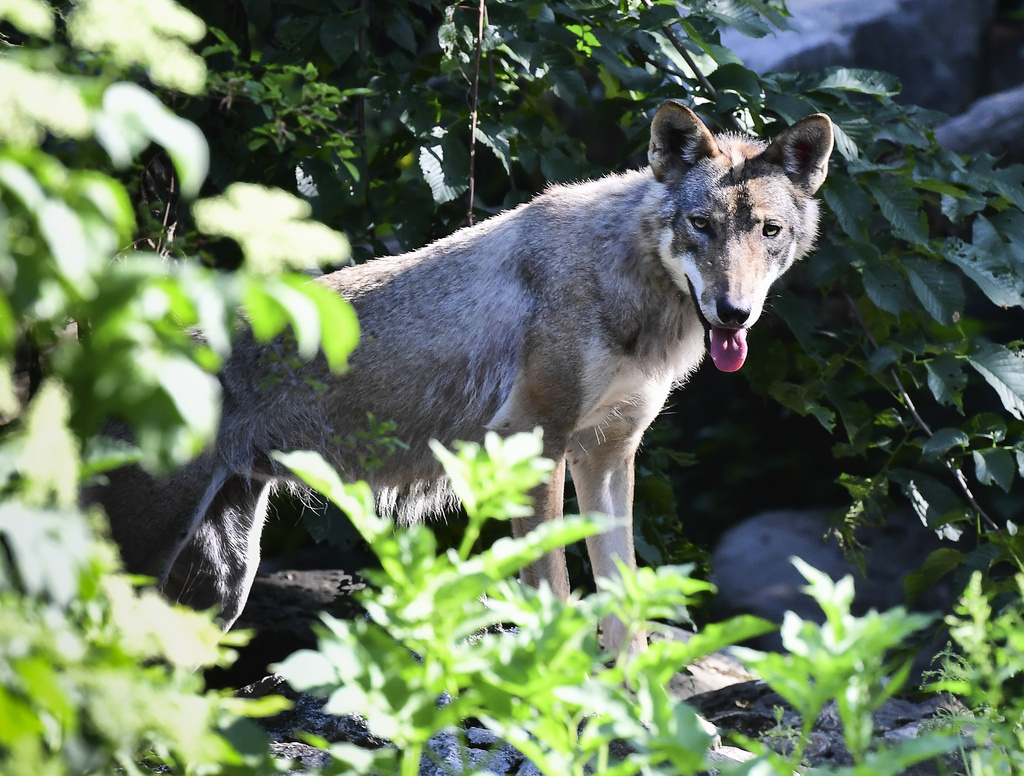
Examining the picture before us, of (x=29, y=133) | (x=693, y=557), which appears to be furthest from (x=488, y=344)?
(x=29, y=133)

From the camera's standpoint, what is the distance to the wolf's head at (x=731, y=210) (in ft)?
12.8

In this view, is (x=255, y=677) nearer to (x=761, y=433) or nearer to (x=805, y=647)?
(x=805, y=647)

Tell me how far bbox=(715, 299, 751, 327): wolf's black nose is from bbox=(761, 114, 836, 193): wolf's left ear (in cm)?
78

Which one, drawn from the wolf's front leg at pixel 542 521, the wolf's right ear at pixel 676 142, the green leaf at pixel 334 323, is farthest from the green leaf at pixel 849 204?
the green leaf at pixel 334 323

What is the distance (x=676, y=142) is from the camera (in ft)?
13.9

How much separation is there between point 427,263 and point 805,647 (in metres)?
3.10

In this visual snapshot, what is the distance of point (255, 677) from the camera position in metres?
5.79

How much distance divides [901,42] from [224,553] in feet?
26.6

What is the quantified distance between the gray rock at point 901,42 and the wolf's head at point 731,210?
5.13 meters

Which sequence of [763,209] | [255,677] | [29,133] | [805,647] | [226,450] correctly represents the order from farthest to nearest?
[255,677], [226,450], [763,209], [805,647], [29,133]

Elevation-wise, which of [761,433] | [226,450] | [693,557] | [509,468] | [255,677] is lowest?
[761,433]

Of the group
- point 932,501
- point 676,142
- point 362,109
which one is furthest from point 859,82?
point 362,109

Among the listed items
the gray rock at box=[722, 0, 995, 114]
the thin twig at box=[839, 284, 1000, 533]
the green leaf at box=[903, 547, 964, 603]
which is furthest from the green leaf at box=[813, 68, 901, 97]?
the gray rock at box=[722, 0, 995, 114]

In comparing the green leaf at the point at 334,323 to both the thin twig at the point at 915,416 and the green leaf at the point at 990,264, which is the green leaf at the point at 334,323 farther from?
the thin twig at the point at 915,416
